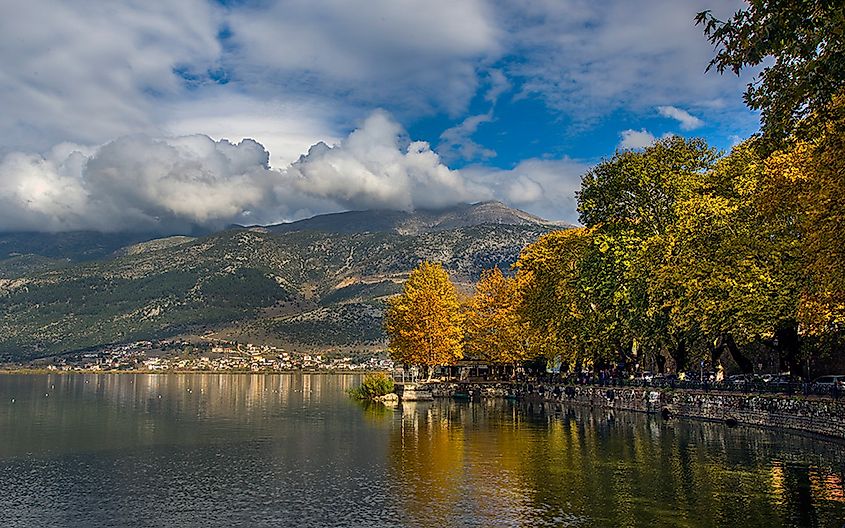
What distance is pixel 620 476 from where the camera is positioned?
121ft

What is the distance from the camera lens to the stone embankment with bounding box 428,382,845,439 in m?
46.6

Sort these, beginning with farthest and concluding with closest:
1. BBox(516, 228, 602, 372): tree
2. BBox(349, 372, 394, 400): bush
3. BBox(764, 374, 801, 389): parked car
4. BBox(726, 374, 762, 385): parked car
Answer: BBox(349, 372, 394, 400): bush < BBox(516, 228, 602, 372): tree < BBox(726, 374, 762, 385): parked car < BBox(764, 374, 801, 389): parked car

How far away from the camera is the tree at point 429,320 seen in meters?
102

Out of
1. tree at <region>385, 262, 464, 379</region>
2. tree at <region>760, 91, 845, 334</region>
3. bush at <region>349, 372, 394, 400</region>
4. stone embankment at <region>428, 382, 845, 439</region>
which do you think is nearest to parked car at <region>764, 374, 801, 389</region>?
stone embankment at <region>428, 382, 845, 439</region>

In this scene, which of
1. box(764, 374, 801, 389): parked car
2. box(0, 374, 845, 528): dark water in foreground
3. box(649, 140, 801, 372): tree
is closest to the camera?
box(0, 374, 845, 528): dark water in foreground

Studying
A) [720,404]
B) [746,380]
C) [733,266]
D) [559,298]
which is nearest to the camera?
[733,266]

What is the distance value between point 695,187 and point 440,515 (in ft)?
151

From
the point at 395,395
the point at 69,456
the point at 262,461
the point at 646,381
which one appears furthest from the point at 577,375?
the point at 69,456

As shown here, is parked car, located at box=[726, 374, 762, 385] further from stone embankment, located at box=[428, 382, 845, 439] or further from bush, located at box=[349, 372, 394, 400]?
bush, located at box=[349, 372, 394, 400]

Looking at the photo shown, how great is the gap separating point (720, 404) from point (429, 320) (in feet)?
160

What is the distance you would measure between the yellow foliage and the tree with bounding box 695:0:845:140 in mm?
80731

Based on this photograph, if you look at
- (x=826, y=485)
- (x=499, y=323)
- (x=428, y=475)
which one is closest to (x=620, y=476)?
(x=826, y=485)

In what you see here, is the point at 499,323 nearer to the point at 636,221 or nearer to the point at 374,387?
the point at 374,387

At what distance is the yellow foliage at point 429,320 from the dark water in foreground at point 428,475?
3318cm
